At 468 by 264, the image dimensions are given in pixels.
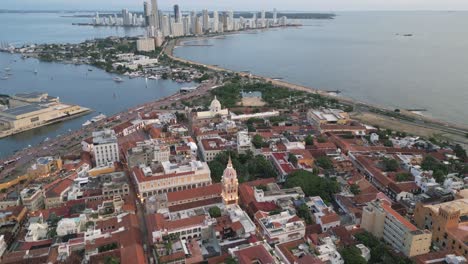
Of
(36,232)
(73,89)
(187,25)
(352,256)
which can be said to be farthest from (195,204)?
(187,25)

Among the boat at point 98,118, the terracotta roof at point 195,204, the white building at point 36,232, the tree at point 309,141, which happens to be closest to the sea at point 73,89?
the boat at point 98,118

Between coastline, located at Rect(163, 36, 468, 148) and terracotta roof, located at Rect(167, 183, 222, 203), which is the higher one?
terracotta roof, located at Rect(167, 183, 222, 203)

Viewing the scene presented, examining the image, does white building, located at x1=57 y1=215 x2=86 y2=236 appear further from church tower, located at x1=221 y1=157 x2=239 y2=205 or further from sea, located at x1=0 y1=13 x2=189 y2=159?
sea, located at x1=0 y1=13 x2=189 y2=159

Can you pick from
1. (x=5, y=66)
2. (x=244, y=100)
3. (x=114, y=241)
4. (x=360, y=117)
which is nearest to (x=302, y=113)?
(x=360, y=117)

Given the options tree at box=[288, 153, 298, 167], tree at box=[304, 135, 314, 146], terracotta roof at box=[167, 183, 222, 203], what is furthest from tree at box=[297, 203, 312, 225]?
tree at box=[304, 135, 314, 146]

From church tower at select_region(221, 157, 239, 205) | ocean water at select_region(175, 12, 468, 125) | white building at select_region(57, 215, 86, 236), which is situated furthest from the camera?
ocean water at select_region(175, 12, 468, 125)
